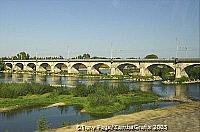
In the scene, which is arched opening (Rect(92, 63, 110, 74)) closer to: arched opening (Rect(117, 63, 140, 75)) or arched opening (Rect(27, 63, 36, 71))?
arched opening (Rect(117, 63, 140, 75))

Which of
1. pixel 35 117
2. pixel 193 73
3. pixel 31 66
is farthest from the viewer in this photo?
pixel 31 66

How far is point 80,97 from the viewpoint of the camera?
39.7 meters

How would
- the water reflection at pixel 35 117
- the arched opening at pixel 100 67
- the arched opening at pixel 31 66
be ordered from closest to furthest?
the water reflection at pixel 35 117 → the arched opening at pixel 100 67 → the arched opening at pixel 31 66

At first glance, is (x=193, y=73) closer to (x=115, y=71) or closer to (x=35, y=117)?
(x=115, y=71)

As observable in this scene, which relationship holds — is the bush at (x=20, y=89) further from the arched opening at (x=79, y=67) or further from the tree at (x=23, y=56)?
the tree at (x=23, y=56)

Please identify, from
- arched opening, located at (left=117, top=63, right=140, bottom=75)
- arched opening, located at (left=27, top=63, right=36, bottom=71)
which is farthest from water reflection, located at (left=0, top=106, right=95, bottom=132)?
arched opening, located at (left=27, top=63, right=36, bottom=71)

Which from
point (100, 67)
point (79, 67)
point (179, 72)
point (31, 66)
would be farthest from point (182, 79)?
point (100, 67)

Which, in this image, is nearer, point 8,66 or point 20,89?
point 20,89

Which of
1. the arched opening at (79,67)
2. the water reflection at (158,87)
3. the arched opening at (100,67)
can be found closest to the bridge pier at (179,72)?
the water reflection at (158,87)

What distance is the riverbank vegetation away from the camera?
33.4 metres

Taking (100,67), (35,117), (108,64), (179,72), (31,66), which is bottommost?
(35,117)

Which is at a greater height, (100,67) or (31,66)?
(100,67)

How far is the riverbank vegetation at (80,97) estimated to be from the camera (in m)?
33.4

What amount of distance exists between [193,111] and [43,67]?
3167 inches
